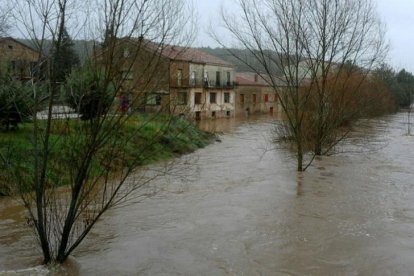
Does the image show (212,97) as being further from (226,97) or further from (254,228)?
(254,228)

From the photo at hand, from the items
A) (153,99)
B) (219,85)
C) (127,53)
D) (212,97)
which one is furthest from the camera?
(219,85)

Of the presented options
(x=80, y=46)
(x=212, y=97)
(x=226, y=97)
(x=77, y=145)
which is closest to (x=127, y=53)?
(x=80, y=46)

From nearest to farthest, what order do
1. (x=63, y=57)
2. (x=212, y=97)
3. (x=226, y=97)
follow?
(x=63, y=57)
(x=212, y=97)
(x=226, y=97)

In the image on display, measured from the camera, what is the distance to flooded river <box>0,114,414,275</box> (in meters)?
6.50

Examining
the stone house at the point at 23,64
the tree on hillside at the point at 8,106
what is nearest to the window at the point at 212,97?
the tree on hillside at the point at 8,106

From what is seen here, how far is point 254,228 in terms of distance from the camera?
325 inches

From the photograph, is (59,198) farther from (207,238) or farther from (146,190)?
(146,190)

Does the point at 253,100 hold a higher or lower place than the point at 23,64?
lower

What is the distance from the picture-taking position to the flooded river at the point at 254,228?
650cm

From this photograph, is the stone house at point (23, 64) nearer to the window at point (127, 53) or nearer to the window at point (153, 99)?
the window at point (127, 53)

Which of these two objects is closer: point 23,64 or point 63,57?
point 63,57

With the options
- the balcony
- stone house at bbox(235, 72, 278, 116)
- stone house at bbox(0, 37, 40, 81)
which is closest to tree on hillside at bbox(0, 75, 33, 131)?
stone house at bbox(0, 37, 40, 81)

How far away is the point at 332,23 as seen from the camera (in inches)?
598

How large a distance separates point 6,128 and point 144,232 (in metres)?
7.63
